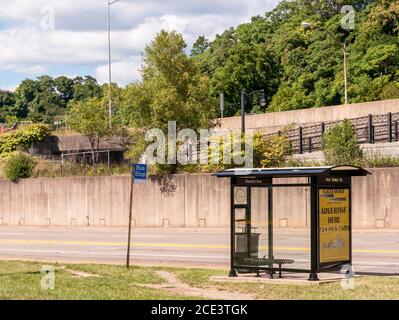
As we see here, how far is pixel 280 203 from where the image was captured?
19219 mm

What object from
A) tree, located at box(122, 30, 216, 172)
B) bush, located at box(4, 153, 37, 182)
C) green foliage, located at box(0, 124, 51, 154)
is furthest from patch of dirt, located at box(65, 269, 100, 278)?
green foliage, located at box(0, 124, 51, 154)

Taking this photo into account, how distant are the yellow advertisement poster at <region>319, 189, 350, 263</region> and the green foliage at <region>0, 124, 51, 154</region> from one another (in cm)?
4469

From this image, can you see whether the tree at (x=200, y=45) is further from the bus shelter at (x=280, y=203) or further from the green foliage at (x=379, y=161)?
the bus shelter at (x=280, y=203)

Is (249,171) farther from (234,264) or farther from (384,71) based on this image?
(384,71)

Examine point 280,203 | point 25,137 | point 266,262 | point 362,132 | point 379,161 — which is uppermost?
point 25,137

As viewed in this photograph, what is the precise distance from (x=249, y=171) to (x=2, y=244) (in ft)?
61.3

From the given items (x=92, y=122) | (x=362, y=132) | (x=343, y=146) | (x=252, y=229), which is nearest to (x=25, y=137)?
(x=92, y=122)

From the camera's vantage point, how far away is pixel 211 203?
1558 inches

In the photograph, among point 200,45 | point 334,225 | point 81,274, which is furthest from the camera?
point 200,45

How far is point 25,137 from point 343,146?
97.1 ft

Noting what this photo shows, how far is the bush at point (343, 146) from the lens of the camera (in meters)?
37.8

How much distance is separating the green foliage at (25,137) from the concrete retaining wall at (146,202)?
9773 millimetres

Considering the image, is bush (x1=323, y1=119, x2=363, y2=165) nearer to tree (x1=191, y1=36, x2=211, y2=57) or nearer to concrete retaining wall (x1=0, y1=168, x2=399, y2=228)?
concrete retaining wall (x1=0, y1=168, x2=399, y2=228)

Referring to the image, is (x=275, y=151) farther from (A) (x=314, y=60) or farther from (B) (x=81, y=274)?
(A) (x=314, y=60)
